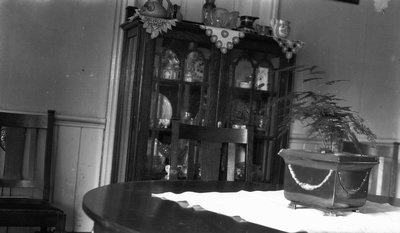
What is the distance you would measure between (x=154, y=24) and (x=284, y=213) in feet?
6.49

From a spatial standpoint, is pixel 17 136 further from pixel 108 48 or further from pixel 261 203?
pixel 261 203

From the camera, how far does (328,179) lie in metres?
1.42

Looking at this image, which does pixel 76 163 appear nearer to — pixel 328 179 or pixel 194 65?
pixel 194 65

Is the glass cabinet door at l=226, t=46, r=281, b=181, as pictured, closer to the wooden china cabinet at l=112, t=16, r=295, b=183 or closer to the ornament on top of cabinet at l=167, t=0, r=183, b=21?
the wooden china cabinet at l=112, t=16, r=295, b=183

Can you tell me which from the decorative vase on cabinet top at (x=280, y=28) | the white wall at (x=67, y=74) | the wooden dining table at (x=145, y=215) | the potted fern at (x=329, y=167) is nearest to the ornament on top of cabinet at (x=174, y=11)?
the white wall at (x=67, y=74)

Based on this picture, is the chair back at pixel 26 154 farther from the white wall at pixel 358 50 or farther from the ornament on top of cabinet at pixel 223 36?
the white wall at pixel 358 50

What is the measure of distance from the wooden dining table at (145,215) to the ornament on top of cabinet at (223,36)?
1.79 m

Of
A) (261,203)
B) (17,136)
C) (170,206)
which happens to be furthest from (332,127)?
(17,136)

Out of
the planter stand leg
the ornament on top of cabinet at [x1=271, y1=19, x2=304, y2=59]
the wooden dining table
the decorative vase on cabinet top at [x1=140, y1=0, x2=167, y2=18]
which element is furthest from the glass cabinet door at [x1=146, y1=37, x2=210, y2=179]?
the planter stand leg

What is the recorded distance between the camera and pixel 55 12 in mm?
3350

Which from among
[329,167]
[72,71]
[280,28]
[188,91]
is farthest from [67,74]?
[329,167]

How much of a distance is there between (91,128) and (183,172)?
2.22 ft

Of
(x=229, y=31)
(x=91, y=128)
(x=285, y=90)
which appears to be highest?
(x=229, y=31)

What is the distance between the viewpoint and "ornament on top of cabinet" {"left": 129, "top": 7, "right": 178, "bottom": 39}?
124 inches
